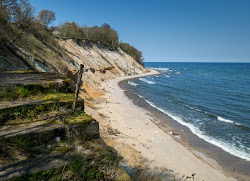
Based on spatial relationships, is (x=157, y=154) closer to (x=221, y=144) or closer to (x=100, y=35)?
(x=221, y=144)

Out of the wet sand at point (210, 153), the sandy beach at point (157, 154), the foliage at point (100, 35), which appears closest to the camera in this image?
the sandy beach at point (157, 154)

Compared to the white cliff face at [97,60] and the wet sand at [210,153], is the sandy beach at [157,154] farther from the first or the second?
the white cliff face at [97,60]

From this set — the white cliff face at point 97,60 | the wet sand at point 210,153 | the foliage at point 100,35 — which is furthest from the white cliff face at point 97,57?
the wet sand at point 210,153

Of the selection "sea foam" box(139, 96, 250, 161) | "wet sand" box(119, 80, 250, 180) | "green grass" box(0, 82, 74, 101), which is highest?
"green grass" box(0, 82, 74, 101)

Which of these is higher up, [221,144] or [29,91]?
[29,91]

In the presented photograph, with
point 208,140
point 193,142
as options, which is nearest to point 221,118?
point 208,140

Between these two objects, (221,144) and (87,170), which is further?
(221,144)

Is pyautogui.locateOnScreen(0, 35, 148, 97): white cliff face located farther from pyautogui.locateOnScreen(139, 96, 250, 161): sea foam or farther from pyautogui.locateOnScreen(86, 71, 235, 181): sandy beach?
pyautogui.locateOnScreen(139, 96, 250, 161): sea foam

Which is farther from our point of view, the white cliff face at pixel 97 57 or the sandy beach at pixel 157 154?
the white cliff face at pixel 97 57

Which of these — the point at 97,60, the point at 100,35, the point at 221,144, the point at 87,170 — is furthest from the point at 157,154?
the point at 100,35

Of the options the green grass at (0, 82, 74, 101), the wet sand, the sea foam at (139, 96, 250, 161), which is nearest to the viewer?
the green grass at (0, 82, 74, 101)

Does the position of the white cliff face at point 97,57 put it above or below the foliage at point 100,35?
below

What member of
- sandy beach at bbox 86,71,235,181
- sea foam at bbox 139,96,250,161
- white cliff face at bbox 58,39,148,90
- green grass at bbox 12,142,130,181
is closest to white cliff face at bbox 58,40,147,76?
white cliff face at bbox 58,39,148,90

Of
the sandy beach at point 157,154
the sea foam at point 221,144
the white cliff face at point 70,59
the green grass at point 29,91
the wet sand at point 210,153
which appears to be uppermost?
the white cliff face at point 70,59
